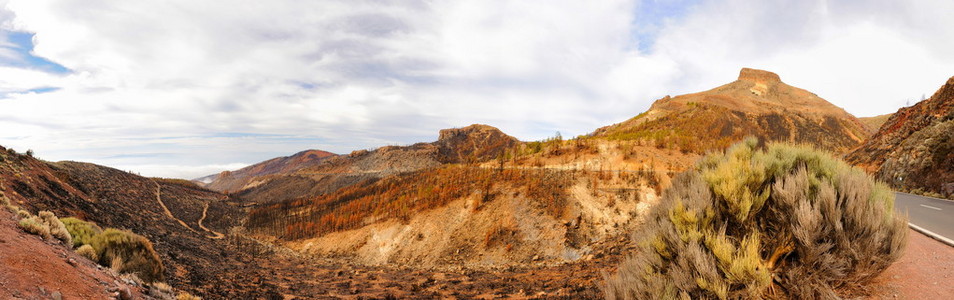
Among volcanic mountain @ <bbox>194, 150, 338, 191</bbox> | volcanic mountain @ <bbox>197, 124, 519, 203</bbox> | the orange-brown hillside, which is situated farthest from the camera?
volcanic mountain @ <bbox>194, 150, 338, 191</bbox>

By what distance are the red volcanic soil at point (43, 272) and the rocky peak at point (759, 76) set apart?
9472cm

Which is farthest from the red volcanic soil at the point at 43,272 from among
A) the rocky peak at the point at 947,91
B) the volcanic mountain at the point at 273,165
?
the volcanic mountain at the point at 273,165

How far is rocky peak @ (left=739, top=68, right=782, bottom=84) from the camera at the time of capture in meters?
71.2

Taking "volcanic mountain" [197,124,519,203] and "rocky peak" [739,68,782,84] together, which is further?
"rocky peak" [739,68,782,84]

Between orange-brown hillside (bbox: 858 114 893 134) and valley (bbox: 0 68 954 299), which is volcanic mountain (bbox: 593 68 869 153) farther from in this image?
orange-brown hillside (bbox: 858 114 893 134)

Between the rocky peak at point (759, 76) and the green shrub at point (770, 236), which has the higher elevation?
the rocky peak at point (759, 76)

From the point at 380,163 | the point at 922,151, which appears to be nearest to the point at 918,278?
the point at 922,151

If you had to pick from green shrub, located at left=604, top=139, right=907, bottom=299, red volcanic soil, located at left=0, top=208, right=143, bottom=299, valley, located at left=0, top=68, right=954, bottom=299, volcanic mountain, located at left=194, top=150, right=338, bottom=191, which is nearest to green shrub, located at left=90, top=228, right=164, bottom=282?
valley, located at left=0, top=68, right=954, bottom=299

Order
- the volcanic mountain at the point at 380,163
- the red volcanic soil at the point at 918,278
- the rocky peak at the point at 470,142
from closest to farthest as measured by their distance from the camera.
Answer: the red volcanic soil at the point at 918,278
the volcanic mountain at the point at 380,163
the rocky peak at the point at 470,142

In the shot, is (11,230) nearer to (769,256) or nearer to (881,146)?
(769,256)

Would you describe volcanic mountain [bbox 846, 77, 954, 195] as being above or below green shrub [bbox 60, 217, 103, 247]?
above

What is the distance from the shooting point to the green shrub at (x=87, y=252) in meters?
6.92

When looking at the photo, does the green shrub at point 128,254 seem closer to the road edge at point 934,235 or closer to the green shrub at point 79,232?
the green shrub at point 79,232

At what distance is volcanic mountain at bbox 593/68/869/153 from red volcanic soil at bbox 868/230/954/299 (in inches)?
628
